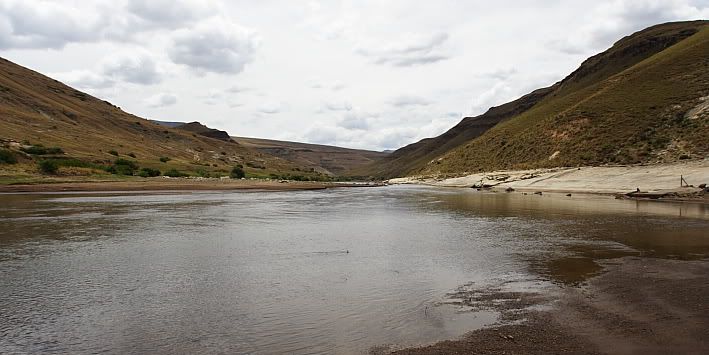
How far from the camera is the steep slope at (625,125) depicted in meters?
77.3

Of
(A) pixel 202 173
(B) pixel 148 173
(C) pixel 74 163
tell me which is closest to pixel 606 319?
(C) pixel 74 163

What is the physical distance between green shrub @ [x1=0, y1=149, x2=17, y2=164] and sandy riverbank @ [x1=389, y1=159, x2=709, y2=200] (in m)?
71.3

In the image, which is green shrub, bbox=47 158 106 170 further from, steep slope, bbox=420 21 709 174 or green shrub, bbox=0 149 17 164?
steep slope, bbox=420 21 709 174

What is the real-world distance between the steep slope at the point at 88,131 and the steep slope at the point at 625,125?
63419 millimetres

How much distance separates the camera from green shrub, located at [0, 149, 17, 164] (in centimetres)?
6283

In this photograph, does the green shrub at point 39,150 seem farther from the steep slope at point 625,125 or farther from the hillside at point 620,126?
the hillside at point 620,126

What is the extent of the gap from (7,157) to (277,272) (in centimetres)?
6293

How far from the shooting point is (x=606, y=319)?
36.0 feet

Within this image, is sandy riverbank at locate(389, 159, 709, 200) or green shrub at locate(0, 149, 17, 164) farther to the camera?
green shrub at locate(0, 149, 17, 164)

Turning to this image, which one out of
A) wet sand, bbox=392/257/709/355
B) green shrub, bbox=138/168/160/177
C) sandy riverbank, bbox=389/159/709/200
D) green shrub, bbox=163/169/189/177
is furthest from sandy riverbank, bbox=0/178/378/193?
wet sand, bbox=392/257/709/355

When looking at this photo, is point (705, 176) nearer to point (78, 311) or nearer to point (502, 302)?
point (502, 302)

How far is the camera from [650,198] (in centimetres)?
4866

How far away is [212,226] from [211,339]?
20627 millimetres

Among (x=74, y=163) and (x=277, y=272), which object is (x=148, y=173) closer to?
(x=74, y=163)
